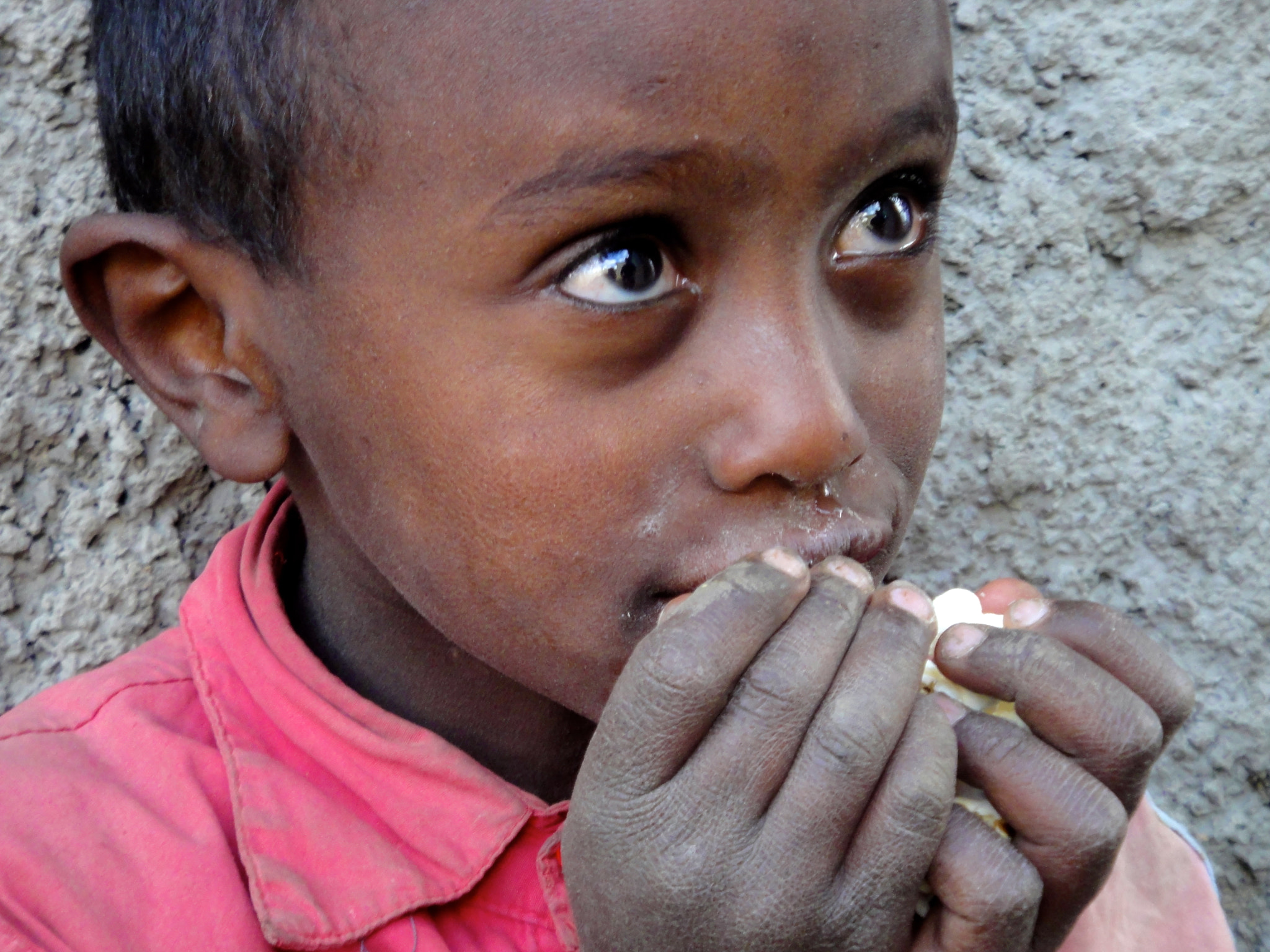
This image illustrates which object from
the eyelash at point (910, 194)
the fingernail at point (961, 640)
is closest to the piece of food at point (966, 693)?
the fingernail at point (961, 640)

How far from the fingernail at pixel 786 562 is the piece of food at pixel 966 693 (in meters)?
0.12

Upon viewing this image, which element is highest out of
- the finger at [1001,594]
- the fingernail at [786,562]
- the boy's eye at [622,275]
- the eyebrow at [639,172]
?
the eyebrow at [639,172]

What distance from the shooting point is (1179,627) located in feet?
6.19

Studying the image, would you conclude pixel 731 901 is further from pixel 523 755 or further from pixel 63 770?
pixel 63 770

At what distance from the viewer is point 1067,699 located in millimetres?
1003

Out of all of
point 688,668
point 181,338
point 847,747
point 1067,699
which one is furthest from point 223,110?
point 1067,699

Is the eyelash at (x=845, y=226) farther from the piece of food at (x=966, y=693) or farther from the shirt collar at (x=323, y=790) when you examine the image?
the shirt collar at (x=323, y=790)

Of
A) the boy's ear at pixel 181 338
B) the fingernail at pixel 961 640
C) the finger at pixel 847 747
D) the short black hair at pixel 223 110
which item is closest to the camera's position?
the finger at pixel 847 747

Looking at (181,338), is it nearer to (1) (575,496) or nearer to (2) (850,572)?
(1) (575,496)

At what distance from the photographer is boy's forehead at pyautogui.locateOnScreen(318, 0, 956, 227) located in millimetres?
1012

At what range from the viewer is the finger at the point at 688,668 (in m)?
0.94

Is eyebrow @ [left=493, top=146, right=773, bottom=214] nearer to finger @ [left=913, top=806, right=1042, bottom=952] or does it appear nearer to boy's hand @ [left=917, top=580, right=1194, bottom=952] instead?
boy's hand @ [left=917, top=580, right=1194, bottom=952]

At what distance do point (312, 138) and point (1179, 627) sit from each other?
4.72 feet

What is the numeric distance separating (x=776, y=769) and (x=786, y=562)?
0.52 feet
